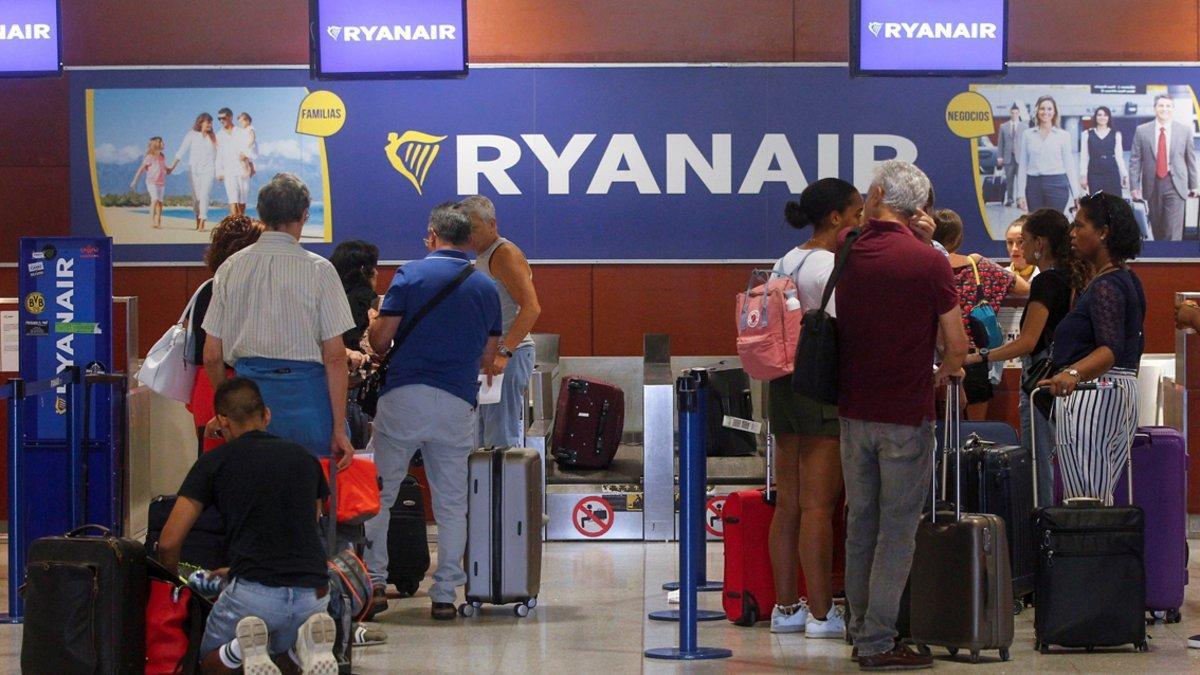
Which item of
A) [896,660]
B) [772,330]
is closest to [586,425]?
[772,330]

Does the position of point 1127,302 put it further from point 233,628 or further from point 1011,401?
point 233,628

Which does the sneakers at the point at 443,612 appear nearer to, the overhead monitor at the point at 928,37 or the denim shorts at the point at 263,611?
the denim shorts at the point at 263,611

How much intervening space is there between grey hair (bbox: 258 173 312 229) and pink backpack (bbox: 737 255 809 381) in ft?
5.18

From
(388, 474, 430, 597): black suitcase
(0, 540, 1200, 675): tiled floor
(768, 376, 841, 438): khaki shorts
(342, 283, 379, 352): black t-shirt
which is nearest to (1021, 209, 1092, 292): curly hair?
(0, 540, 1200, 675): tiled floor

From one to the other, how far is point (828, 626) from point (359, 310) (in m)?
2.52

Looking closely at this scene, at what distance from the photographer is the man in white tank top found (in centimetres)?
684

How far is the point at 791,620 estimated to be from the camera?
19.0ft

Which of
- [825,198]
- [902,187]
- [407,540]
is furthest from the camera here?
[407,540]

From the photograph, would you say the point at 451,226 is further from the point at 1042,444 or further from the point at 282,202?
the point at 1042,444

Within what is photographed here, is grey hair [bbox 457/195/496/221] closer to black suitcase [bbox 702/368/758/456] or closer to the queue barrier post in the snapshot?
the queue barrier post

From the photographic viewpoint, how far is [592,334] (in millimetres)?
9516

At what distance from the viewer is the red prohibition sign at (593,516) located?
27.1 ft

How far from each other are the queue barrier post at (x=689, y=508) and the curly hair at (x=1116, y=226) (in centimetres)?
163

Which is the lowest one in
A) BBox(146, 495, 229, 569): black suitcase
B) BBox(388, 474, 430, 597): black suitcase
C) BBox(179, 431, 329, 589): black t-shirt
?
BBox(388, 474, 430, 597): black suitcase
